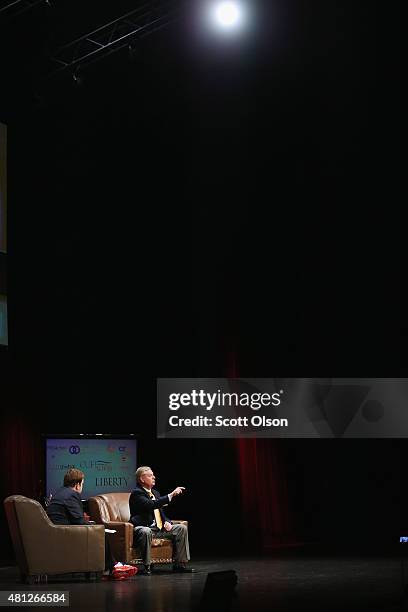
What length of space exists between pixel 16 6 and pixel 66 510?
14.8ft

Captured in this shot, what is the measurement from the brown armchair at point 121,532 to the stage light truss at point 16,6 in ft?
14.2

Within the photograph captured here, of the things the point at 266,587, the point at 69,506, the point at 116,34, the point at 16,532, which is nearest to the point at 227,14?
the point at 116,34

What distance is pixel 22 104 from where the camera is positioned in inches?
403

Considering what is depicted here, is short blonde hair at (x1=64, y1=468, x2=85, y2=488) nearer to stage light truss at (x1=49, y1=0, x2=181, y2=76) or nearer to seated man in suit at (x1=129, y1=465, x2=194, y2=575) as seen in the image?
seated man in suit at (x1=129, y1=465, x2=194, y2=575)

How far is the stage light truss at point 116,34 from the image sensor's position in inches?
368

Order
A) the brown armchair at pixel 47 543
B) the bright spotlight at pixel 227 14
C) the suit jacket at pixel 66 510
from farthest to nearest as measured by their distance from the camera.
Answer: the bright spotlight at pixel 227 14 < the suit jacket at pixel 66 510 < the brown armchair at pixel 47 543

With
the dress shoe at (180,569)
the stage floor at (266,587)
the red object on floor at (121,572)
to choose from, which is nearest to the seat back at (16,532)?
the stage floor at (266,587)

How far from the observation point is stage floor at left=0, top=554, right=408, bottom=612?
19.0 feet

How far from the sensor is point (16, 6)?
A: 28.2 feet

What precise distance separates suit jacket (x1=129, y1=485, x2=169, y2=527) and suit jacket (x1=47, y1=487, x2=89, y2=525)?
0.58 m

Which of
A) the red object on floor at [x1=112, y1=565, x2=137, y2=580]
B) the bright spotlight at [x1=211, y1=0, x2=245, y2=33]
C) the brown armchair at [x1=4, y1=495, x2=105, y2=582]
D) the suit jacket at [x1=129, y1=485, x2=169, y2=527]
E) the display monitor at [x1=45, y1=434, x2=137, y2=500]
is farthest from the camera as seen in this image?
the display monitor at [x1=45, y1=434, x2=137, y2=500]

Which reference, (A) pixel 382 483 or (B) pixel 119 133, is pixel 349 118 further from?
(A) pixel 382 483

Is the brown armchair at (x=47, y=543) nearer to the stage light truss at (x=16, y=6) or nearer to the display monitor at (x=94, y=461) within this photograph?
the display monitor at (x=94, y=461)

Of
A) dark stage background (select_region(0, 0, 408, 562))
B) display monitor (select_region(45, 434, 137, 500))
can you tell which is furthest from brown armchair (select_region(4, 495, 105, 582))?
→ dark stage background (select_region(0, 0, 408, 562))
